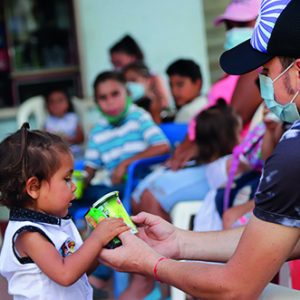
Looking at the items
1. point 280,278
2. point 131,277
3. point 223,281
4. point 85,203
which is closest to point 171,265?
point 223,281

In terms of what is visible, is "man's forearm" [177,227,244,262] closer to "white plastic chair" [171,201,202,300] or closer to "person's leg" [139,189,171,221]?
"white plastic chair" [171,201,202,300]

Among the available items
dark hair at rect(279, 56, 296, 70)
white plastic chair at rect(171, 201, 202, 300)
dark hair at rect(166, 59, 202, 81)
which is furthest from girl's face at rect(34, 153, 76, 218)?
dark hair at rect(166, 59, 202, 81)

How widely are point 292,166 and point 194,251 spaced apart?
0.79 m

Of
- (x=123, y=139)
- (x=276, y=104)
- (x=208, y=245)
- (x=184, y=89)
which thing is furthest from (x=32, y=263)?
(x=184, y=89)

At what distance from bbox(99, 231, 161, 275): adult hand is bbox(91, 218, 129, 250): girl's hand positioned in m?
0.02

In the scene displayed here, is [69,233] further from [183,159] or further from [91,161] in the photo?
[91,161]

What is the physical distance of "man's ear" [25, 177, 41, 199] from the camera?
2.92 metres

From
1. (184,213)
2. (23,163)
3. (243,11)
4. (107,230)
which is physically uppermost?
(243,11)

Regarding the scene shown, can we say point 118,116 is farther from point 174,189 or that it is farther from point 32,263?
point 32,263

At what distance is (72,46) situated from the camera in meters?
8.44

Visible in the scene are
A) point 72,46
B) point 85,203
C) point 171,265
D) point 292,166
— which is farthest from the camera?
point 72,46

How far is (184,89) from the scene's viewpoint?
6.38m

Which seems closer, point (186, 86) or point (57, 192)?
point (57, 192)

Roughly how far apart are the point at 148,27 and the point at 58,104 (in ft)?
3.68
